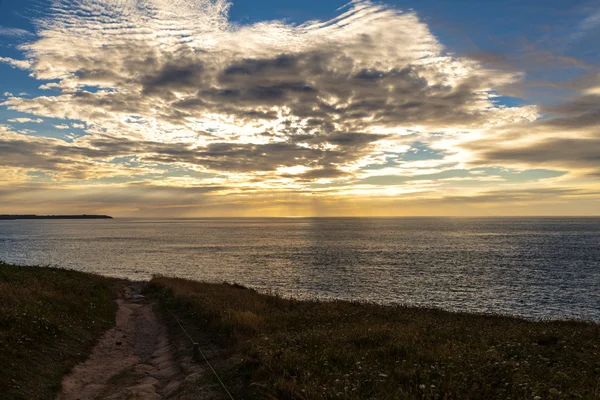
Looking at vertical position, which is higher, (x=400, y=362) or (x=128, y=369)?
(x=400, y=362)

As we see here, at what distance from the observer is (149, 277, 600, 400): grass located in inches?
404

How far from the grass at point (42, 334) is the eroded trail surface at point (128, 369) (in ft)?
1.82

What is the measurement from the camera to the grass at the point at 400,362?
10.3 meters

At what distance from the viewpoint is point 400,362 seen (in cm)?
1309

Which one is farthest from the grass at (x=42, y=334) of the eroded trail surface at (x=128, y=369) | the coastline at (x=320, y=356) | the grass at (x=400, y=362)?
the grass at (x=400, y=362)

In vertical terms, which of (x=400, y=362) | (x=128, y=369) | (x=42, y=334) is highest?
(x=400, y=362)

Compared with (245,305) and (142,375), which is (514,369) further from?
(245,305)

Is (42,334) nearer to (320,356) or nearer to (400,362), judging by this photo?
(320,356)

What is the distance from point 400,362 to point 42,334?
14968mm

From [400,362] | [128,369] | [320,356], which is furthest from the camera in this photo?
[128,369]

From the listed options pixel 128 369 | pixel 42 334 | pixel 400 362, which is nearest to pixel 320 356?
pixel 400 362

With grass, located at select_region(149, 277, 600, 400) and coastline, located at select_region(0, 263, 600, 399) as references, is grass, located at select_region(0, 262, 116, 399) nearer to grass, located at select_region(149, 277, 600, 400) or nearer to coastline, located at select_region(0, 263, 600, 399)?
coastline, located at select_region(0, 263, 600, 399)

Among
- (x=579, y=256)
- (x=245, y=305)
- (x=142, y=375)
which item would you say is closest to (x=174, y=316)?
(x=245, y=305)

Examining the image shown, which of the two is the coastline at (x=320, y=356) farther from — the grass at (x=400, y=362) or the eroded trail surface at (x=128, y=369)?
the eroded trail surface at (x=128, y=369)
